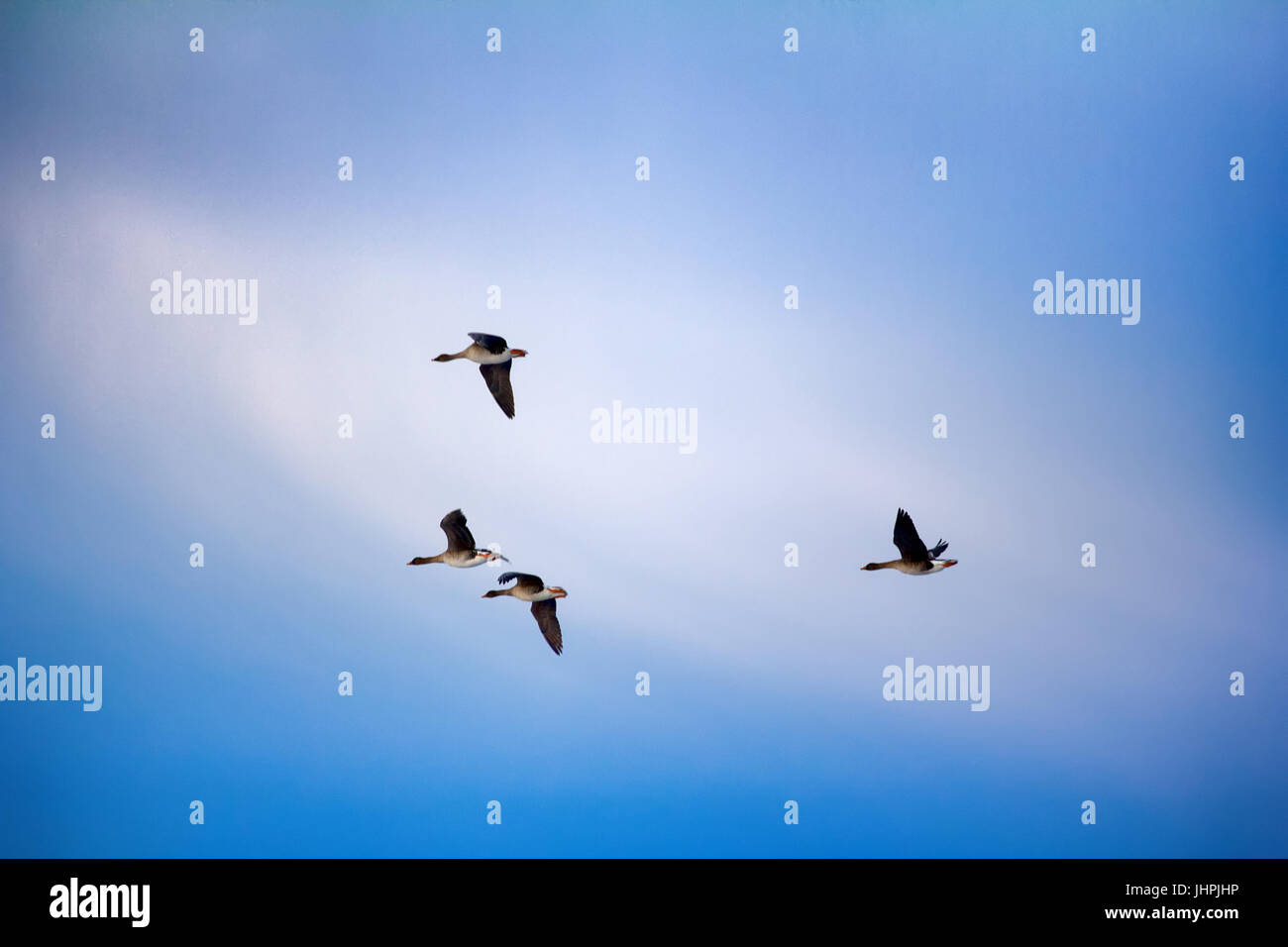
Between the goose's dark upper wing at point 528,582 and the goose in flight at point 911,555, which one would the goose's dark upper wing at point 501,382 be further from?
the goose in flight at point 911,555

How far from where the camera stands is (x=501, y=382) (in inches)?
172

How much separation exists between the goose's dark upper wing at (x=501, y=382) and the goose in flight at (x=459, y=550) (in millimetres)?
502

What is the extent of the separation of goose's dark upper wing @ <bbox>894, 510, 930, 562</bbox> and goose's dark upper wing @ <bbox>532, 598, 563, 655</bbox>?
4.59 feet

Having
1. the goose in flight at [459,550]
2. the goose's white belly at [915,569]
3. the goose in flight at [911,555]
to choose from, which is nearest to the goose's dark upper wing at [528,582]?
the goose in flight at [459,550]

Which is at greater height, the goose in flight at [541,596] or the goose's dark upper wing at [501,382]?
the goose's dark upper wing at [501,382]

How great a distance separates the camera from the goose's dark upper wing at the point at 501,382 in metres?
4.35

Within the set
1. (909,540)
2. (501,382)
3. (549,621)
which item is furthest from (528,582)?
(909,540)

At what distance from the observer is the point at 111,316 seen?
4.46 metres

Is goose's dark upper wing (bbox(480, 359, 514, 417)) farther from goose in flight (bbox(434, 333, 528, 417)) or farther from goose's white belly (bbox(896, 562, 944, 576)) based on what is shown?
goose's white belly (bbox(896, 562, 944, 576))

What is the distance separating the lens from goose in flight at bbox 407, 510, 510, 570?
4.15 meters

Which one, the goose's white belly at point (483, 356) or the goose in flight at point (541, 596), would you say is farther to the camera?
the goose's white belly at point (483, 356)

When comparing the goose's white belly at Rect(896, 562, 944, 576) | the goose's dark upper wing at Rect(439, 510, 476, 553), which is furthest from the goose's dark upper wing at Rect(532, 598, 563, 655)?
the goose's white belly at Rect(896, 562, 944, 576)

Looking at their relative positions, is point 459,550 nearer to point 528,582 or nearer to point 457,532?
point 457,532

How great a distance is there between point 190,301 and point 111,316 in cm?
34
